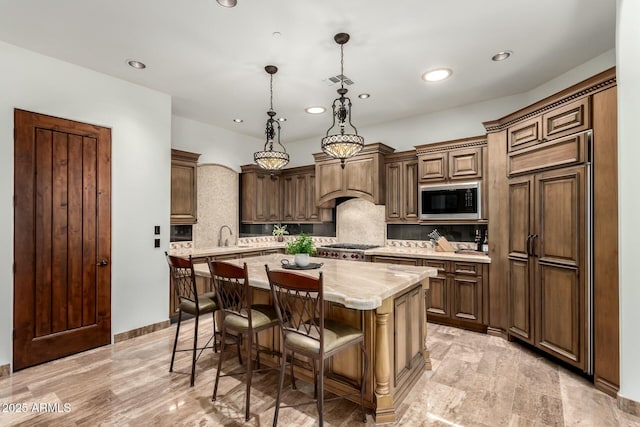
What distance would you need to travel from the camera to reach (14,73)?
2.94m

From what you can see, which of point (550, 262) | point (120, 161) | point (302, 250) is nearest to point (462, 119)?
point (550, 262)

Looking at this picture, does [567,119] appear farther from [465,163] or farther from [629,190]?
[465,163]

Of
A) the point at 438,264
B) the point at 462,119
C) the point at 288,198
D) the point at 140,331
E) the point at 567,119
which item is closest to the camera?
the point at 567,119

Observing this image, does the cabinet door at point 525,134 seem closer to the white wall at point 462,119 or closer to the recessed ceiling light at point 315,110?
the white wall at point 462,119

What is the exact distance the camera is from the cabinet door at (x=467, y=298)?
3.85 meters

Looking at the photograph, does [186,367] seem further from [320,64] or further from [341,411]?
[320,64]

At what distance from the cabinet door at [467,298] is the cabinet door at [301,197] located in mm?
2909

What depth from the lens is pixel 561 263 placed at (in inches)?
115

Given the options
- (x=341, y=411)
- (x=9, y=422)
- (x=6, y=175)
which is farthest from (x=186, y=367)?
A: (x=6, y=175)

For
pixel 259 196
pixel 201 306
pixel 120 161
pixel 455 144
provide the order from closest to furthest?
pixel 201 306
pixel 120 161
pixel 455 144
pixel 259 196

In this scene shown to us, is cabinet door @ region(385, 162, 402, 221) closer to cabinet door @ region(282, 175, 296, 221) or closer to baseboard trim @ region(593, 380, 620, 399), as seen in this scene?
cabinet door @ region(282, 175, 296, 221)

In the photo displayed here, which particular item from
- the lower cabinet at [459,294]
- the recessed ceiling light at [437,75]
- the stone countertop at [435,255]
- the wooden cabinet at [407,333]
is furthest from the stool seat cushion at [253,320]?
the recessed ceiling light at [437,75]

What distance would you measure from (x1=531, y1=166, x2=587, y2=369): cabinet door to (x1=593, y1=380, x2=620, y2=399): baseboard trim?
0.43 feet

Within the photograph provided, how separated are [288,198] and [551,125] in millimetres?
4312
